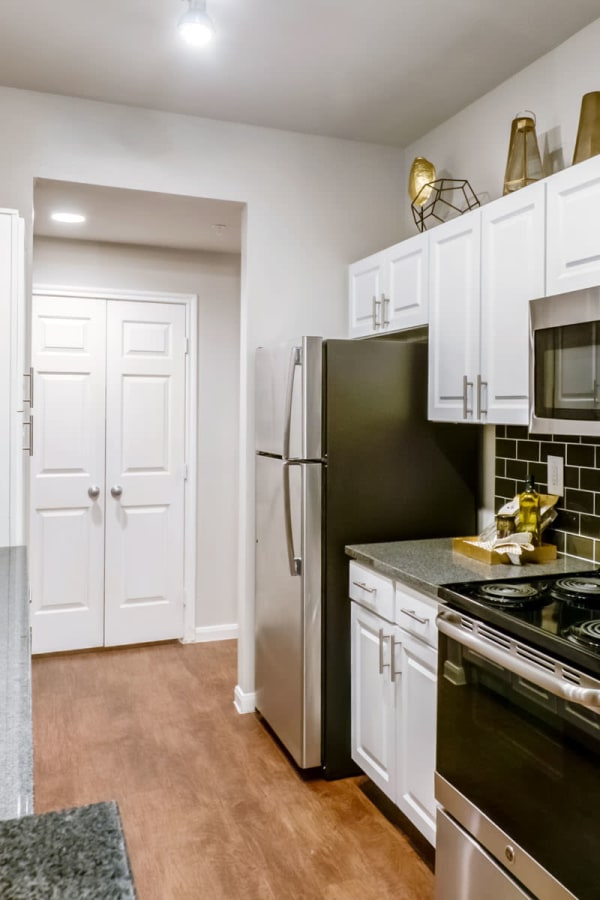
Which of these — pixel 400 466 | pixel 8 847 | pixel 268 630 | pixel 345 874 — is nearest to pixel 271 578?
pixel 268 630

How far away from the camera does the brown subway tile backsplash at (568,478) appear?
225 cm

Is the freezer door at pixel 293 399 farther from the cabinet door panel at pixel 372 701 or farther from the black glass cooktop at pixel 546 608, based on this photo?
the black glass cooktop at pixel 546 608

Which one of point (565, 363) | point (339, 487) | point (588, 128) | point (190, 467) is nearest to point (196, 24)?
point (588, 128)

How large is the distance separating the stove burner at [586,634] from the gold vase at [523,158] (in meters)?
1.46

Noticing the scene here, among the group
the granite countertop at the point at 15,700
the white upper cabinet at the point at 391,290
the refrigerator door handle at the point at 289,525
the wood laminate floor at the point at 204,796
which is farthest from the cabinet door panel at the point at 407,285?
the wood laminate floor at the point at 204,796

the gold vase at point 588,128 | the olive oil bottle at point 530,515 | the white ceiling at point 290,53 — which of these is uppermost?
the white ceiling at point 290,53

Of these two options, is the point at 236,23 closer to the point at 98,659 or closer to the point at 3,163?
the point at 3,163

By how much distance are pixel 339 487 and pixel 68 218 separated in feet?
6.76

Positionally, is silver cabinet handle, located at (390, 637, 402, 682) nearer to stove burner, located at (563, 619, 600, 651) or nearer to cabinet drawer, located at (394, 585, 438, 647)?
cabinet drawer, located at (394, 585, 438, 647)

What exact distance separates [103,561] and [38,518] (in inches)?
18.1

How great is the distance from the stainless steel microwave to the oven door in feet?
1.98

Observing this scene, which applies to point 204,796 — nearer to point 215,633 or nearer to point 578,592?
point 578,592

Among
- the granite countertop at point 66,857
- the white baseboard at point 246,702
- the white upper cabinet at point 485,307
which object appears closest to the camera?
the granite countertop at point 66,857

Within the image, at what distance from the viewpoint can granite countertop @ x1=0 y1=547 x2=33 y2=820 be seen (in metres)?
0.81
